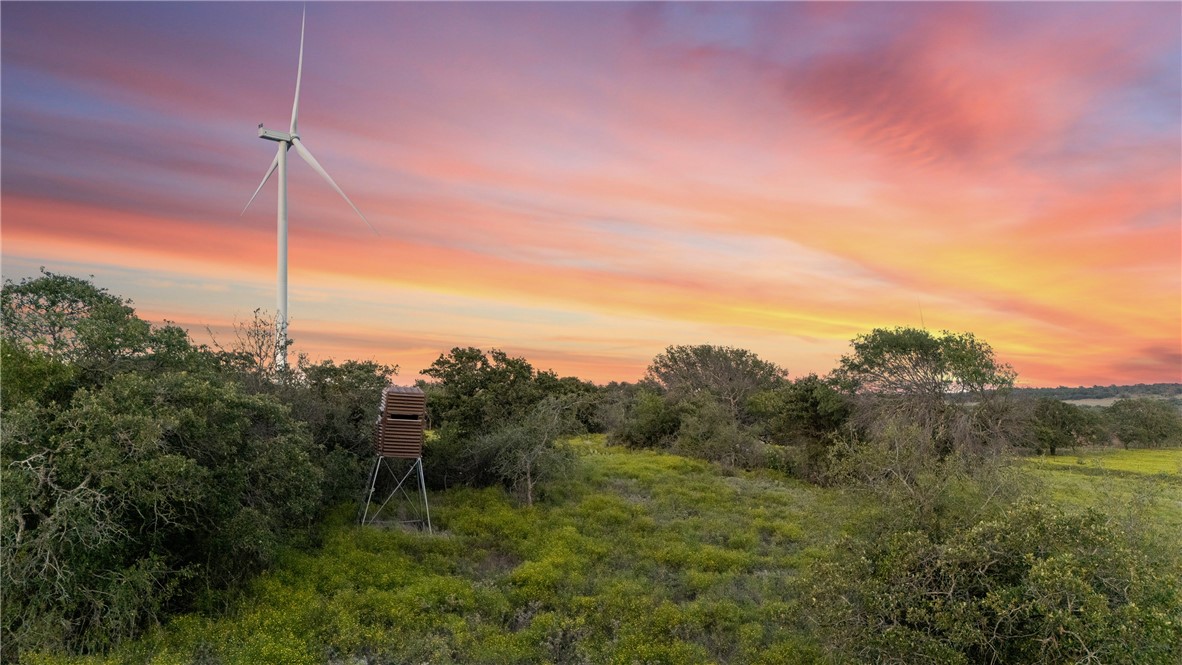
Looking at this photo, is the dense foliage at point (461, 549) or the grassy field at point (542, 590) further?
the grassy field at point (542, 590)

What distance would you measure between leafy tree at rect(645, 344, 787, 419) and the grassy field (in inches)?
1255

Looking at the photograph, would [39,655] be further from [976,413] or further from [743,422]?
[743,422]

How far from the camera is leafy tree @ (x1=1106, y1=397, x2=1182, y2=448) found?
53.2 metres

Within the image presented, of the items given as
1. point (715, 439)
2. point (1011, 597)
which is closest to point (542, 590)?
point (1011, 597)

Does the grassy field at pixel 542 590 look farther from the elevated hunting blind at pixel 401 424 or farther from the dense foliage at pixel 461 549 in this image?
the elevated hunting blind at pixel 401 424

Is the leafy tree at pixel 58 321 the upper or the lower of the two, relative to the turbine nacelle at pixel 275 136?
lower

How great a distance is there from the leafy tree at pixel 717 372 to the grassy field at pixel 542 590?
31877 mm

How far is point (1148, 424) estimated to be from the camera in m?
54.1

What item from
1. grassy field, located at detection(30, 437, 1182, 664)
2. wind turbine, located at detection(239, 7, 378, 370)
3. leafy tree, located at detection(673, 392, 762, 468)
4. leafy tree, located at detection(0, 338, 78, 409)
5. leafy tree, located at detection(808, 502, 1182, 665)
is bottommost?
grassy field, located at detection(30, 437, 1182, 664)

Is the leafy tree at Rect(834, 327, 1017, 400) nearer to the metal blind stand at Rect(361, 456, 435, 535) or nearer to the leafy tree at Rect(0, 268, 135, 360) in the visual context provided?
the metal blind stand at Rect(361, 456, 435, 535)

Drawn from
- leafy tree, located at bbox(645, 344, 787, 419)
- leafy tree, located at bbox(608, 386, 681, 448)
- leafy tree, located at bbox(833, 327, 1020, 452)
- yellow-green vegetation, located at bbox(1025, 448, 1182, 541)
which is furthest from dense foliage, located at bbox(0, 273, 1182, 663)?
leafy tree, located at bbox(645, 344, 787, 419)

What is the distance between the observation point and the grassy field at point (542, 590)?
12.8 meters

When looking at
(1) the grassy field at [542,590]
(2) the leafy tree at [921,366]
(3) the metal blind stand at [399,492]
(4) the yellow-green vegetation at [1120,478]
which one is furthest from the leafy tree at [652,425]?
(3) the metal blind stand at [399,492]

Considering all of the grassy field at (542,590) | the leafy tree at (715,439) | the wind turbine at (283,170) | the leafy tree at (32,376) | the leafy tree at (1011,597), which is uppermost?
the wind turbine at (283,170)
